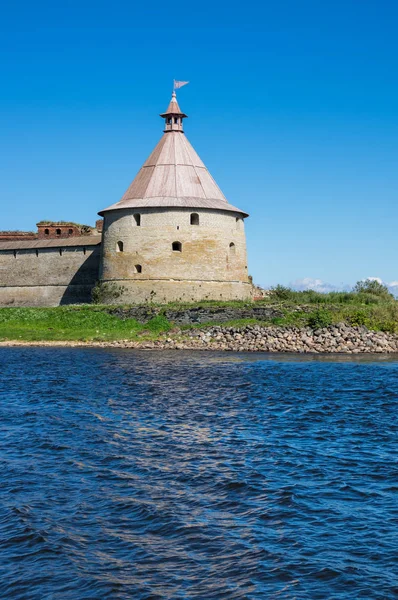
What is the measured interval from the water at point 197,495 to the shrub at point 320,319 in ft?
38.1

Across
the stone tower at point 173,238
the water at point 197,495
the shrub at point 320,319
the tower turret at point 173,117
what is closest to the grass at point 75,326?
the stone tower at point 173,238

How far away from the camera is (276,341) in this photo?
96.3 ft

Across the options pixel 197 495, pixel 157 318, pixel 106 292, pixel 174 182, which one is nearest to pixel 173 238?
pixel 174 182

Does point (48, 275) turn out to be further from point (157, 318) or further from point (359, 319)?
point (359, 319)

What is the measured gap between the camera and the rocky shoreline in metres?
29.1

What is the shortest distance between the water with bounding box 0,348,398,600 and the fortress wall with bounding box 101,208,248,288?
18547 mm

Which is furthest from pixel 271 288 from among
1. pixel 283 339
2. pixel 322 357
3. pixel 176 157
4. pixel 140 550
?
pixel 140 550

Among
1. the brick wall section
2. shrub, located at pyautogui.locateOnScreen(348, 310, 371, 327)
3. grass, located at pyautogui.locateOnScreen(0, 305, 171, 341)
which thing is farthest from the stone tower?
the brick wall section

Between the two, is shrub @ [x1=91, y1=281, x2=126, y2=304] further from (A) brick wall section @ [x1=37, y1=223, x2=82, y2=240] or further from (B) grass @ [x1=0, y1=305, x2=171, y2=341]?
(A) brick wall section @ [x1=37, y1=223, x2=82, y2=240]

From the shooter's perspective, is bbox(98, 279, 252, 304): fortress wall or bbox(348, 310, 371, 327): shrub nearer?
bbox(348, 310, 371, 327): shrub

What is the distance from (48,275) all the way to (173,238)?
30.9ft

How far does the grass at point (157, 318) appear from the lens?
30.6 m

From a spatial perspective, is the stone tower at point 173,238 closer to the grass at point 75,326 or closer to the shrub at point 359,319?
the grass at point 75,326

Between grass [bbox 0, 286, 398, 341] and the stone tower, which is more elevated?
the stone tower
